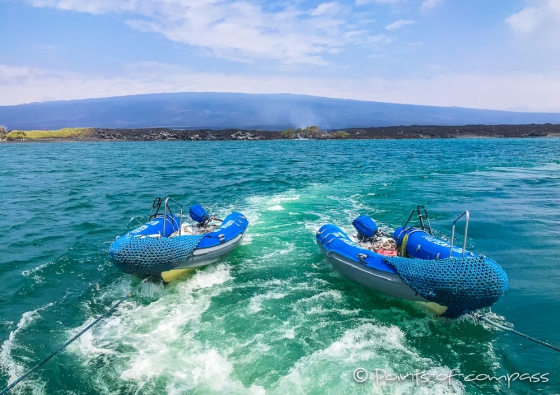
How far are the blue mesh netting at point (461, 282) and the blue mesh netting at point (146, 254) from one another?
567cm

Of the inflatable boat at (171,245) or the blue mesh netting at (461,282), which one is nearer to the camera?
the blue mesh netting at (461,282)

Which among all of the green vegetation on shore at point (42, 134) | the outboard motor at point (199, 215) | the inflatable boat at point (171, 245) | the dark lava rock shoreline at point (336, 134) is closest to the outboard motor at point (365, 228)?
the inflatable boat at point (171, 245)

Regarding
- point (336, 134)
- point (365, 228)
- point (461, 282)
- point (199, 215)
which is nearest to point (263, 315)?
point (365, 228)

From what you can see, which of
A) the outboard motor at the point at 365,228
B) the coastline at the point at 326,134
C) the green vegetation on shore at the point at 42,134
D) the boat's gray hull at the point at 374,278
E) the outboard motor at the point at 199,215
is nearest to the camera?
the boat's gray hull at the point at 374,278

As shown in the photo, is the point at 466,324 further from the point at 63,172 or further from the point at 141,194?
the point at 63,172

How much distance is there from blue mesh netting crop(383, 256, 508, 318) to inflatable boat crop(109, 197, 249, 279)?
18.2ft

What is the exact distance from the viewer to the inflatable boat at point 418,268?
6.80 metres

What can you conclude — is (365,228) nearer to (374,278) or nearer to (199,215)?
(374,278)

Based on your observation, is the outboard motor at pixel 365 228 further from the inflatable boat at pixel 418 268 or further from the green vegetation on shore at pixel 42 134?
the green vegetation on shore at pixel 42 134

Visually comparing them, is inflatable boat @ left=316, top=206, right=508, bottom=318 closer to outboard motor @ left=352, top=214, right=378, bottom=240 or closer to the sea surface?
outboard motor @ left=352, top=214, right=378, bottom=240

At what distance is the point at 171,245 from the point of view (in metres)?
8.66

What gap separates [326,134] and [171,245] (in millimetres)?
68718

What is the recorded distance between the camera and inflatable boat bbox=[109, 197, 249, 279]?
8203 millimetres

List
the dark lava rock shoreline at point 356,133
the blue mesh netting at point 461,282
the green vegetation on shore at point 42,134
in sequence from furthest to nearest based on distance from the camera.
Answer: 1. the dark lava rock shoreline at point 356,133
2. the green vegetation on shore at point 42,134
3. the blue mesh netting at point 461,282
